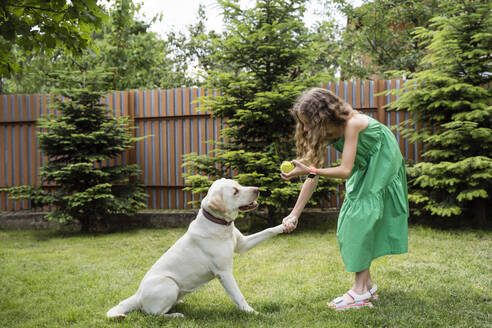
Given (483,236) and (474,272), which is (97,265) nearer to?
(474,272)

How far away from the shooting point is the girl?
2.97 meters

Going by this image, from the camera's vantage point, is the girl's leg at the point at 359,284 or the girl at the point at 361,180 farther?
the girl's leg at the point at 359,284

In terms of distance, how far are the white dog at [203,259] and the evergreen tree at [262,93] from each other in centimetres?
303

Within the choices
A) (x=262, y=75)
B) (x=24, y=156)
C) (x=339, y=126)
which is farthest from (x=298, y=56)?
(x=24, y=156)

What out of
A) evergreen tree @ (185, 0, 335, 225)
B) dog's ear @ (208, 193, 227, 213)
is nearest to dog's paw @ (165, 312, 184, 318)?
dog's ear @ (208, 193, 227, 213)

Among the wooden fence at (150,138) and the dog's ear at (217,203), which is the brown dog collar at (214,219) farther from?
the wooden fence at (150,138)

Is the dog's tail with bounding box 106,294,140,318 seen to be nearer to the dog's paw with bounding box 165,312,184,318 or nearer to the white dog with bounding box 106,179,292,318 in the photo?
the white dog with bounding box 106,179,292,318

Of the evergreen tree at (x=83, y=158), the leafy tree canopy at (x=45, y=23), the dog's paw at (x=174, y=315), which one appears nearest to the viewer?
the dog's paw at (x=174, y=315)

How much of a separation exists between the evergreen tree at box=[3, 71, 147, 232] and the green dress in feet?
16.3

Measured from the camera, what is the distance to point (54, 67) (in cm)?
1318

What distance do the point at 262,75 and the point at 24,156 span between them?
576 cm

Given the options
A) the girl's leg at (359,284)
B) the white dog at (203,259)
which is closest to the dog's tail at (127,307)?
the white dog at (203,259)

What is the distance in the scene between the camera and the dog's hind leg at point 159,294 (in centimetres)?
299

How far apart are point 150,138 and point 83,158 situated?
1560 mm
